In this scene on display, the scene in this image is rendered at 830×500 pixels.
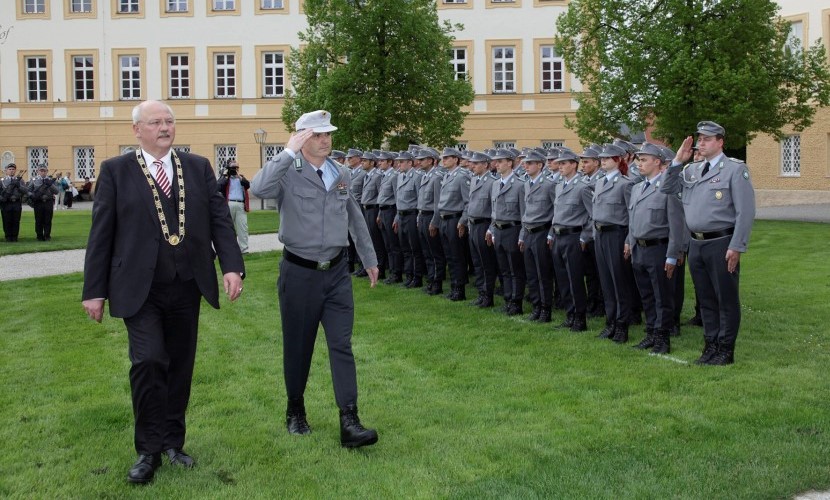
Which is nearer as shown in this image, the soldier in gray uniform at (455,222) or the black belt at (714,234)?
the black belt at (714,234)

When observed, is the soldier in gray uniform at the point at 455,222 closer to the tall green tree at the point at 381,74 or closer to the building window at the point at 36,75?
the tall green tree at the point at 381,74

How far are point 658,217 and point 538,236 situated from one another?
214 centimetres

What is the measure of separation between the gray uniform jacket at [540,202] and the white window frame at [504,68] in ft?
116

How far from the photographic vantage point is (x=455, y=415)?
698cm

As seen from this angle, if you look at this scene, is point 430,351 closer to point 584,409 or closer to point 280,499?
point 584,409

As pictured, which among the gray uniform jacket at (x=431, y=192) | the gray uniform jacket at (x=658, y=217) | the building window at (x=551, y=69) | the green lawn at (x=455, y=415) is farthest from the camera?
the building window at (x=551, y=69)

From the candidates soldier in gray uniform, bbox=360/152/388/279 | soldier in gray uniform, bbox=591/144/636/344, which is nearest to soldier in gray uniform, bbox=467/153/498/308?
soldier in gray uniform, bbox=591/144/636/344

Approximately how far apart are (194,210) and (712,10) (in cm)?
2440

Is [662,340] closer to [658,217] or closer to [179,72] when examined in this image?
[658,217]

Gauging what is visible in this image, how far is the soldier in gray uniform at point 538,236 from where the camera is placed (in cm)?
1134

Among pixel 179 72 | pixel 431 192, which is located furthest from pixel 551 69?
pixel 431 192

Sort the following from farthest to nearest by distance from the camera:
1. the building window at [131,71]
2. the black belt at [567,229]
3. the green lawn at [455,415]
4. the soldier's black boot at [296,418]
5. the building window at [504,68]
Answer: the building window at [131,71]
the building window at [504,68]
the black belt at [567,229]
the soldier's black boot at [296,418]
the green lawn at [455,415]

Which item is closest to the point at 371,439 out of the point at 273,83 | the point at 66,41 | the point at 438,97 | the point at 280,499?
the point at 280,499

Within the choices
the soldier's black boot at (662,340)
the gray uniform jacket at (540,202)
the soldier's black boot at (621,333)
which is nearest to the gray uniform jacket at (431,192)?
the gray uniform jacket at (540,202)
